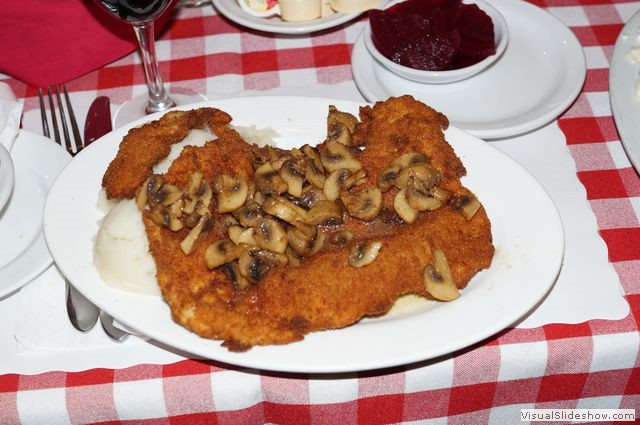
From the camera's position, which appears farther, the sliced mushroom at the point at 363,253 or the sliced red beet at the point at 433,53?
the sliced red beet at the point at 433,53

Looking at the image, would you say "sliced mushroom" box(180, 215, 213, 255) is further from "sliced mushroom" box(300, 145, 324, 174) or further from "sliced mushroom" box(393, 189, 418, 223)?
"sliced mushroom" box(393, 189, 418, 223)

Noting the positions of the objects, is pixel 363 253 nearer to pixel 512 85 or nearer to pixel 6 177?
pixel 6 177

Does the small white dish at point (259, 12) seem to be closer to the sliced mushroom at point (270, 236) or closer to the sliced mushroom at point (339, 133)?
the sliced mushroom at point (339, 133)

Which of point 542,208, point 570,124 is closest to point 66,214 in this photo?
point 542,208

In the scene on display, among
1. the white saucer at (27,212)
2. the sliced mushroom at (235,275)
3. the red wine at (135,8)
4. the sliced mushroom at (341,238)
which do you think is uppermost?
the red wine at (135,8)

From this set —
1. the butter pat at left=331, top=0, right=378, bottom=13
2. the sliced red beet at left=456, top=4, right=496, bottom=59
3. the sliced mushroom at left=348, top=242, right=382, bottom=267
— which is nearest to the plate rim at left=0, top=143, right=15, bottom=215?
the sliced mushroom at left=348, top=242, right=382, bottom=267

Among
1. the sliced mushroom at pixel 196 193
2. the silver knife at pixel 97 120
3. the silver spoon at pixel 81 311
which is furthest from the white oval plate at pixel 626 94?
the silver knife at pixel 97 120

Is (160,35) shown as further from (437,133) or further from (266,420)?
(266,420)
